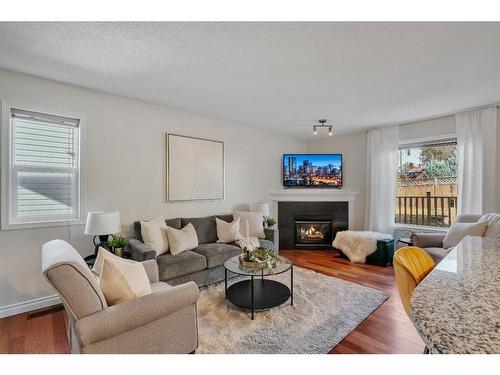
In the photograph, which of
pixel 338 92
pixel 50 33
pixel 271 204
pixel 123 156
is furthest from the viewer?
pixel 271 204

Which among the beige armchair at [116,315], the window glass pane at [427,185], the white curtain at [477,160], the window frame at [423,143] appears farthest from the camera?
the window glass pane at [427,185]

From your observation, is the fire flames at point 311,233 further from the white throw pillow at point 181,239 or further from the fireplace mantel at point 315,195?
the white throw pillow at point 181,239

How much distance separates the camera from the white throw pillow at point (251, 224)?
3863 mm

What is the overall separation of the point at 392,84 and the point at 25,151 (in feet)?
13.1

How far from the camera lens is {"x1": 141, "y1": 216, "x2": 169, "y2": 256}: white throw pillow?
2859mm

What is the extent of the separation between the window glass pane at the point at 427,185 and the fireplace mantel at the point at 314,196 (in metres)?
0.84

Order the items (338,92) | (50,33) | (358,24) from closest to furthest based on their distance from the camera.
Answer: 1. (358,24)
2. (50,33)
3. (338,92)

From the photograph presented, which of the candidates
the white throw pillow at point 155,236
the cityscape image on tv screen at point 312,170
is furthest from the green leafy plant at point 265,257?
the cityscape image on tv screen at point 312,170

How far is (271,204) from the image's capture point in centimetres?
500
